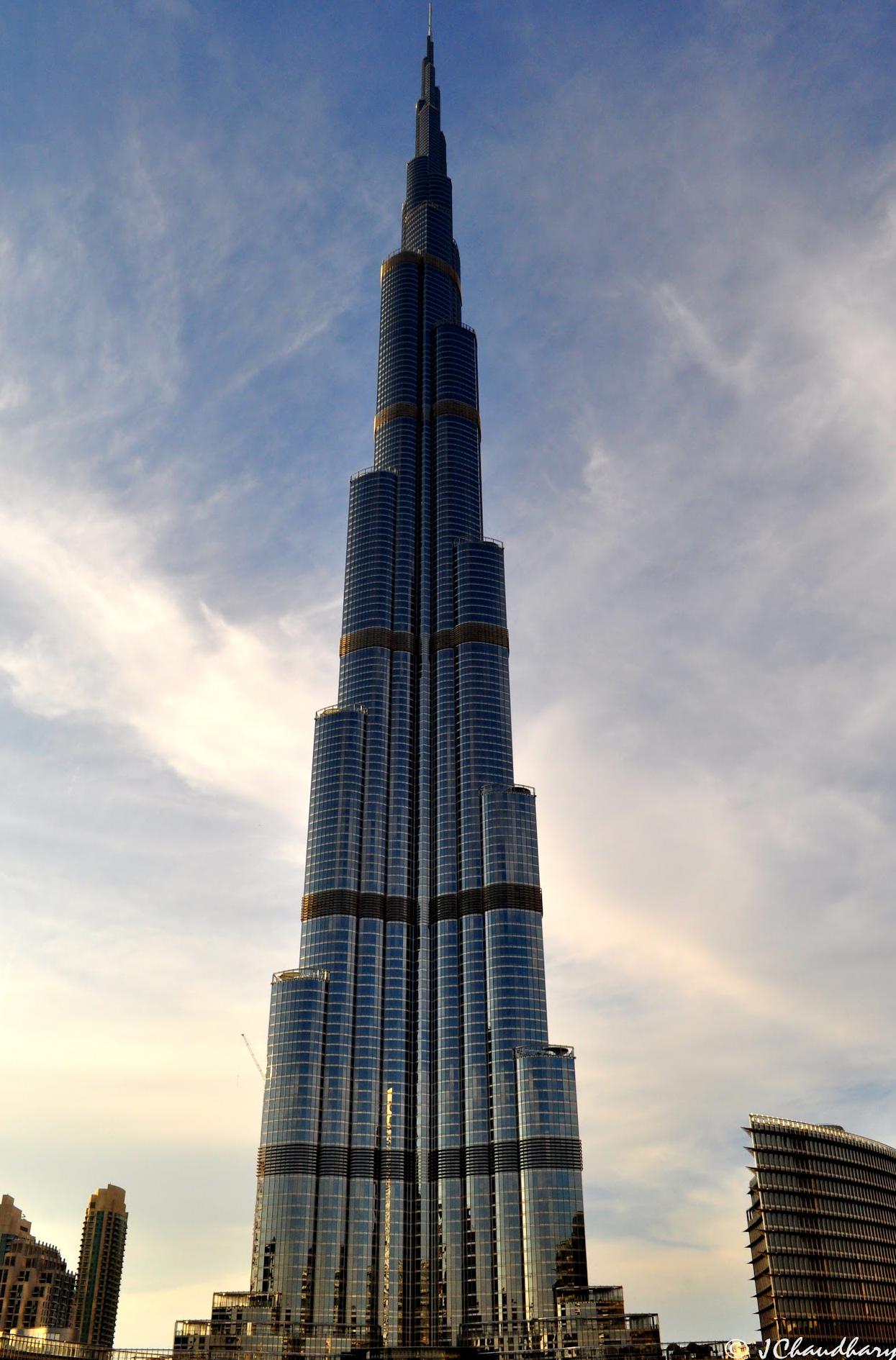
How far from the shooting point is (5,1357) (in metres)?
199

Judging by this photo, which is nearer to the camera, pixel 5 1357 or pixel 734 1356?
pixel 734 1356

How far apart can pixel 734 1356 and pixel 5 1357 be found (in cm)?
12662

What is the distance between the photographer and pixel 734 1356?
13462cm
